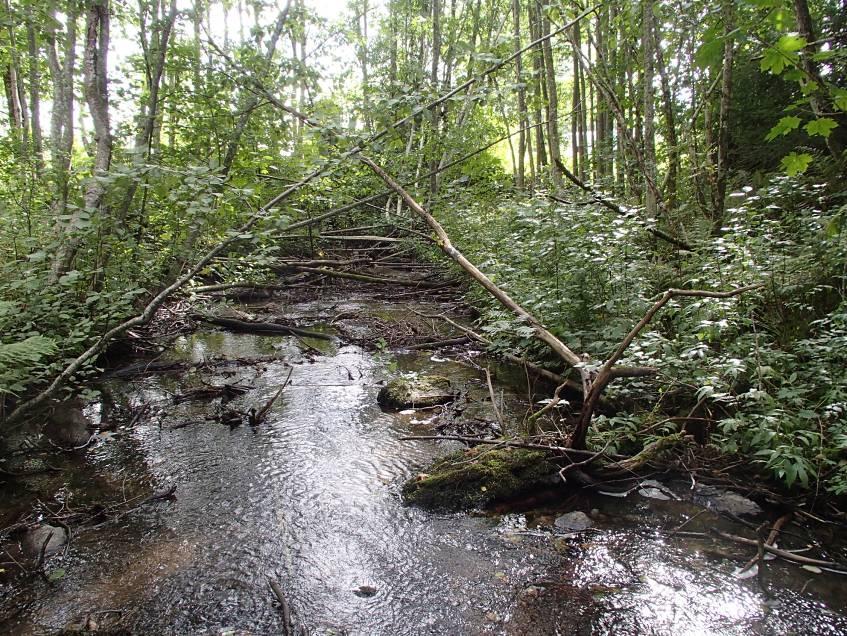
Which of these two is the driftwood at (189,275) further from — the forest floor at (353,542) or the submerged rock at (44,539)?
the submerged rock at (44,539)

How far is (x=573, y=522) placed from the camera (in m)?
3.60

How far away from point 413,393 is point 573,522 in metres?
2.69

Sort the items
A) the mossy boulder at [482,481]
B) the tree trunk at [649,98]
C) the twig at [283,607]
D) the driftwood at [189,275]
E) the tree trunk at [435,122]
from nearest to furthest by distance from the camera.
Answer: the twig at [283,607]
the mossy boulder at [482,481]
the driftwood at [189,275]
the tree trunk at [435,122]
the tree trunk at [649,98]

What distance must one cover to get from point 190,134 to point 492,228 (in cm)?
582

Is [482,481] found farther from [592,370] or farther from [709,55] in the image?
[709,55]

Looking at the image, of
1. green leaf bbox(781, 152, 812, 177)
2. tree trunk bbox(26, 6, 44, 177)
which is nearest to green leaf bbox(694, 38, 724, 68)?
green leaf bbox(781, 152, 812, 177)

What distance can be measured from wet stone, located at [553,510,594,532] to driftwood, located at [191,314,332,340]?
5.62m

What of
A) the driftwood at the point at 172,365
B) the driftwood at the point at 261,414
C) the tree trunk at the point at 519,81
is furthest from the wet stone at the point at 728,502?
the driftwood at the point at 172,365

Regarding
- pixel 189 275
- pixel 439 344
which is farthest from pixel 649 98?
pixel 189 275

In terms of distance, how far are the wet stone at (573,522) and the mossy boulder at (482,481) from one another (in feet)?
1.06

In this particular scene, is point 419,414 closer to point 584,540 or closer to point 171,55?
point 584,540

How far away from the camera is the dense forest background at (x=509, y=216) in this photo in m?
3.60

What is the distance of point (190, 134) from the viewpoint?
22.1 ft

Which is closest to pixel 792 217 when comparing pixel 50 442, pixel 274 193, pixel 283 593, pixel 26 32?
pixel 283 593
